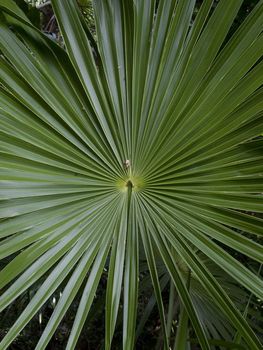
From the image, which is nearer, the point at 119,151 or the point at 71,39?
the point at 71,39

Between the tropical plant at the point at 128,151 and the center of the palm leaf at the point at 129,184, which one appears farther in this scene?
the center of the palm leaf at the point at 129,184

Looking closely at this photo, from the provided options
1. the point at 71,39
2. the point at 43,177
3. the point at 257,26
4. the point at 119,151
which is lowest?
the point at 43,177

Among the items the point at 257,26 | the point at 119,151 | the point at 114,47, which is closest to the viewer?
the point at 257,26

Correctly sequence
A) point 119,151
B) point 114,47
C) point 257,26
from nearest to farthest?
point 257,26
point 114,47
point 119,151

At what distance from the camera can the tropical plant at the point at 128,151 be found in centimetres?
73

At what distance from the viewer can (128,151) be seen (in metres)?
0.92

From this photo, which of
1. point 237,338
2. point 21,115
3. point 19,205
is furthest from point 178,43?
point 237,338

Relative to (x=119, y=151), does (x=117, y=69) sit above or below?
above

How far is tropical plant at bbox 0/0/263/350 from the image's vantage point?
2.38 ft

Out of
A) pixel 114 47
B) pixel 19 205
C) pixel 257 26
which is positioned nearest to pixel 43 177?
pixel 19 205

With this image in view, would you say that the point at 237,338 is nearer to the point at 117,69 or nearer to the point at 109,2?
the point at 117,69

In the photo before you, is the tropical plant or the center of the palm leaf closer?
the tropical plant

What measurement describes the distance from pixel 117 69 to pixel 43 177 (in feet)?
0.88

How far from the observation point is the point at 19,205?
31.2 inches
